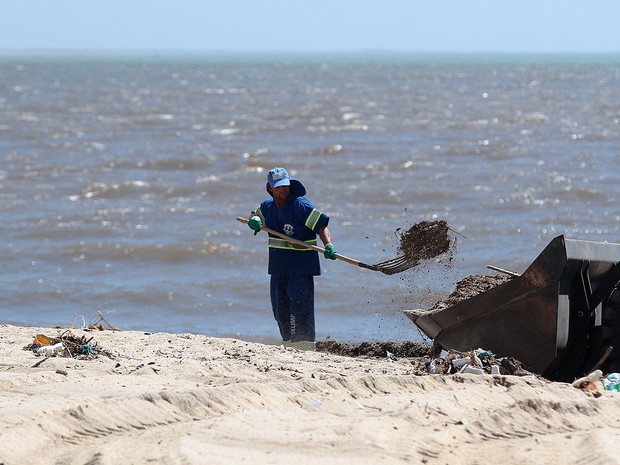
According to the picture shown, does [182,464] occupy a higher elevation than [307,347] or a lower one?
higher

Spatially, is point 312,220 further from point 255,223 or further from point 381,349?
point 381,349

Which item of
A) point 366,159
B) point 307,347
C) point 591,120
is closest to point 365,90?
point 591,120

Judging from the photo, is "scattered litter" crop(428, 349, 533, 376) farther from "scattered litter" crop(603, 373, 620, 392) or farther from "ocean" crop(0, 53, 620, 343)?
"ocean" crop(0, 53, 620, 343)

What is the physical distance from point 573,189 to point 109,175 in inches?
346

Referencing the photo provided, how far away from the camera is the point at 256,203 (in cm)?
1738

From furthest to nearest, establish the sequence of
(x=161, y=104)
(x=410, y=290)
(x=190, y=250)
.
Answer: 1. (x=161, y=104)
2. (x=190, y=250)
3. (x=410, y=290)

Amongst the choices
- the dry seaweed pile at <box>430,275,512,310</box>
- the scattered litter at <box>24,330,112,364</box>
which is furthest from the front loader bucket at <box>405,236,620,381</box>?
the scattered litter at <box>24,330,112,364</box>

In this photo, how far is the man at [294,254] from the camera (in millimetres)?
8234

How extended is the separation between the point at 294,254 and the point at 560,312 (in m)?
2.77

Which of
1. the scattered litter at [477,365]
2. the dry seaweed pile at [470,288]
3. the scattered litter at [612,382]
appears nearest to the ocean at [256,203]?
the dry seaweed pile at [470,288]

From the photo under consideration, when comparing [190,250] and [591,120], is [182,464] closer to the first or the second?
[190,250]

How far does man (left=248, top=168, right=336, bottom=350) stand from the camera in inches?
324

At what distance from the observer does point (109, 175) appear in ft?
67.4

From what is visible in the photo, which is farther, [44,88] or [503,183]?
[44,88]
